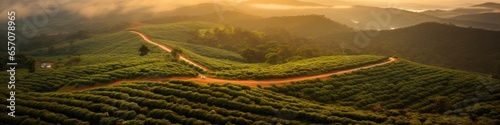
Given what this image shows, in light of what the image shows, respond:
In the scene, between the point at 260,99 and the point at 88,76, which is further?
the point at 88,76

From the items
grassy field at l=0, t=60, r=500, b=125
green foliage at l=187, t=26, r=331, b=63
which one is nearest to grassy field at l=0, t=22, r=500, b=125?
grassy field at l=0, t=60, r=500, b=125

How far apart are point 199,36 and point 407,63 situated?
94.5m

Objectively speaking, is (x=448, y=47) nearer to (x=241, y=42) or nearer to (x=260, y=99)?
(x=241, y=42)

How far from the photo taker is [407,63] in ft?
231

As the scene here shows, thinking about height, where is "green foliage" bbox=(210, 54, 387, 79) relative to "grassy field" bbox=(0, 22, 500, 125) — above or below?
above

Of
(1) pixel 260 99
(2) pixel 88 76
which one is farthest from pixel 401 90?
(2) pixel 88 76

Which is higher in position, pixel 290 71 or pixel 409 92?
pixel 290 71

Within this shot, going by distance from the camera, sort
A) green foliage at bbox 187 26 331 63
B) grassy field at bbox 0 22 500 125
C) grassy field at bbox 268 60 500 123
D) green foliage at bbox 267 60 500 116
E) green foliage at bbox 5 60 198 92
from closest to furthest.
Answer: grassy field at bbox 0 22 500 125 < grassy field at bbox 268 60 500 123 < green foliage at bbox 267 60 500 116 < green foliage at bbox 5 60 198 92 < green foliage at bbox 187 26 331 63

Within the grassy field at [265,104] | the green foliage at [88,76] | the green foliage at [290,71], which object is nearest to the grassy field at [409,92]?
the grassy field at [265,104]

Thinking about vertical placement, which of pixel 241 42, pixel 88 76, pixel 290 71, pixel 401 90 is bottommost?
pixel 401 90

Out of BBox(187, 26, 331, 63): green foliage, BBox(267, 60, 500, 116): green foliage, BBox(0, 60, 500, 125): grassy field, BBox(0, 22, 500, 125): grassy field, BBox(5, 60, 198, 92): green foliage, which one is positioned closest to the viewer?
BBox(0, 60, 500, 125): grassy field

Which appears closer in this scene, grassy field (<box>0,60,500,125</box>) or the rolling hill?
grassy field (<box>0,60,500,125</box>)

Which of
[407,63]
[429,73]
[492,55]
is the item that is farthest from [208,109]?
[492,55]

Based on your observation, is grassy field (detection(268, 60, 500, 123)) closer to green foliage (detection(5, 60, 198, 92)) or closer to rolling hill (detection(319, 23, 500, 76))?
green foliage (detection(5, 60, 198, 92))
